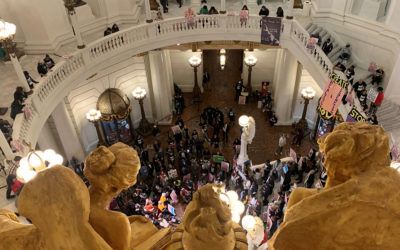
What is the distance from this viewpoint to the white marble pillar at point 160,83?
20.9 m

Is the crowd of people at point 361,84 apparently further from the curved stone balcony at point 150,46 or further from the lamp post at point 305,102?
the lamp post at point 305,102

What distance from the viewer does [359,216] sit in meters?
1.72

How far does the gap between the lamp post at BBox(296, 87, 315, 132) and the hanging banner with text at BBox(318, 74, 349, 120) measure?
517cm

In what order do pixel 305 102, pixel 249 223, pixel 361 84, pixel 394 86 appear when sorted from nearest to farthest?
pixel 249 223
pixel 361 84
pixel 394 86
pixel 305 102

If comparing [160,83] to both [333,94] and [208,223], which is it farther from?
[208,223]

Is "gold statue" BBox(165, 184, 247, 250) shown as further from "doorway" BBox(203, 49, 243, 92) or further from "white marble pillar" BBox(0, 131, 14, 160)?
"doorway" BBox(203, 49, 243, 92)

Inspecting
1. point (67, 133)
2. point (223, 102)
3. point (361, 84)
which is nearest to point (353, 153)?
point (361, 84)

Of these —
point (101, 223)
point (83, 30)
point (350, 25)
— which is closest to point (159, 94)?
point (83, 30)

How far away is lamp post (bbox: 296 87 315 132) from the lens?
63.7ft

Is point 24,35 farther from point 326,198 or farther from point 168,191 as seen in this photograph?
point 326,198

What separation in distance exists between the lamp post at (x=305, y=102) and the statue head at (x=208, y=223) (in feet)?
61.6

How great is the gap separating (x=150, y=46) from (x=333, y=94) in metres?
9.22

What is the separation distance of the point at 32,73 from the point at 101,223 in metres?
15.8

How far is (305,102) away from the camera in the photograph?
19938 millimetres
